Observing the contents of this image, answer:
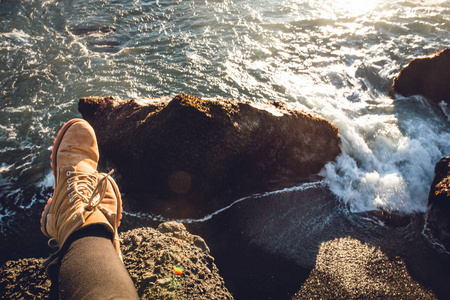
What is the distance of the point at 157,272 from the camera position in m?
2.39

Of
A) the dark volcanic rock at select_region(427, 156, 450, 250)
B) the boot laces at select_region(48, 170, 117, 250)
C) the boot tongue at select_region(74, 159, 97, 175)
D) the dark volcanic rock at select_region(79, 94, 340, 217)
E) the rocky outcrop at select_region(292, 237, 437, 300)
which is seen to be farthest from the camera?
the dark volcanic rock at select_region(79, 94, 340, 217)

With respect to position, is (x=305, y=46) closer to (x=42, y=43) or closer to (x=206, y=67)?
(x=206, y=67)

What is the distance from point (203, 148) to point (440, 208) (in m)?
3.03

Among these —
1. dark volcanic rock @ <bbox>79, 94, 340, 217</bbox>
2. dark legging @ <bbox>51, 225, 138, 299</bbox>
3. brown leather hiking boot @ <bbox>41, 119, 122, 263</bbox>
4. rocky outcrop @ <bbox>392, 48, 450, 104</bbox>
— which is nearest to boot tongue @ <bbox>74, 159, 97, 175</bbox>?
brown leather hiking boot @ <bbox>41, 119, 122, 263</bbox>

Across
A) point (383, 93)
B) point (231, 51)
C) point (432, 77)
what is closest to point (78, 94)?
point (231, 51)

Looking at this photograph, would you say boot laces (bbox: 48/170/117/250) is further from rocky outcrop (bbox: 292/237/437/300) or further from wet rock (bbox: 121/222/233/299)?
rocky outcrop (bbox: 292/237/437/300)

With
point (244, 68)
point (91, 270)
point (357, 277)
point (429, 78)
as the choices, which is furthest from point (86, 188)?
point (429, 78)

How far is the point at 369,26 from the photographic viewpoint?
33.1ft

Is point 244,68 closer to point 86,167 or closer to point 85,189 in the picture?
point 86,167

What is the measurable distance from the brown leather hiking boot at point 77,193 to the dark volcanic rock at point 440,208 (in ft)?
11.8

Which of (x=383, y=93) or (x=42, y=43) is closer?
(x=383, y=93)

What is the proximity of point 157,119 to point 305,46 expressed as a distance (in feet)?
21.0

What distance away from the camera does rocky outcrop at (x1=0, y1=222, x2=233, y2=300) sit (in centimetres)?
229

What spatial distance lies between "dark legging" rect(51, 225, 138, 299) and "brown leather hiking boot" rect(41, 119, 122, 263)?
109mm
